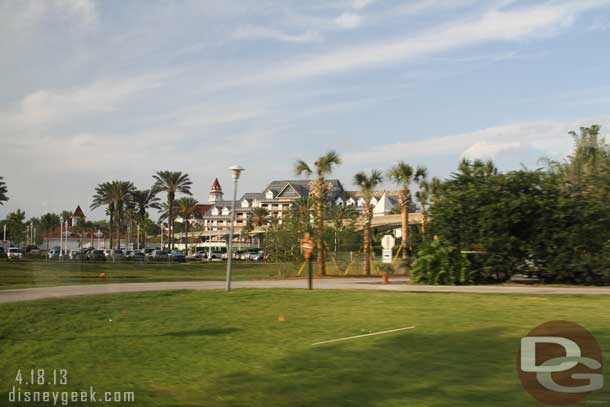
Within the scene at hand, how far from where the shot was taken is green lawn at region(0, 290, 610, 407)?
323 inches

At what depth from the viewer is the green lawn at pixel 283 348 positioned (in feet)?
26.9

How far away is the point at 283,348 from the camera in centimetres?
1112

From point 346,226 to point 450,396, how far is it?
1383 inches

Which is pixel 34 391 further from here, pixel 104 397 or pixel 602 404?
pixel 602 404

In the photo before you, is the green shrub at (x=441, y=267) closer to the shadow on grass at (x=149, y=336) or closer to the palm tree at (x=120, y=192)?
the shadow on grass at (x=149, y=336)

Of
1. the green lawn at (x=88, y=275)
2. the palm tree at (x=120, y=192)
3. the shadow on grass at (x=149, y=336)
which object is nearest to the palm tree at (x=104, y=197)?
the palm tree at (x=120, y=192)

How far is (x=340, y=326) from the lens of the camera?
13.5 meters

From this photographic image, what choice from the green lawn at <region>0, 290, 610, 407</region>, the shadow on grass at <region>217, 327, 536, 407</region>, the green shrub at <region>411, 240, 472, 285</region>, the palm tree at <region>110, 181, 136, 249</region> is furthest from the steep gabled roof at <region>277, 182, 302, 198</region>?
the shadow on grass at <region>217, 327, 536, 407</region>

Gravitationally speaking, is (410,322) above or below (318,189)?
below

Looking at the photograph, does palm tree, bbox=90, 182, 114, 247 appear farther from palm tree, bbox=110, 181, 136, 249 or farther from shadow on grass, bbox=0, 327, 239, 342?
shadow on grass, bbox=0, 327, 239, 342

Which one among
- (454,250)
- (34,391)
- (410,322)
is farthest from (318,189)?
(34,391)

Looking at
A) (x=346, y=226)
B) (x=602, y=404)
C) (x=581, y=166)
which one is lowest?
(x=602, y=404)

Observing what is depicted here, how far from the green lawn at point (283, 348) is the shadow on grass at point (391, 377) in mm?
18

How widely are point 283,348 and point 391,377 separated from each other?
2685mm
